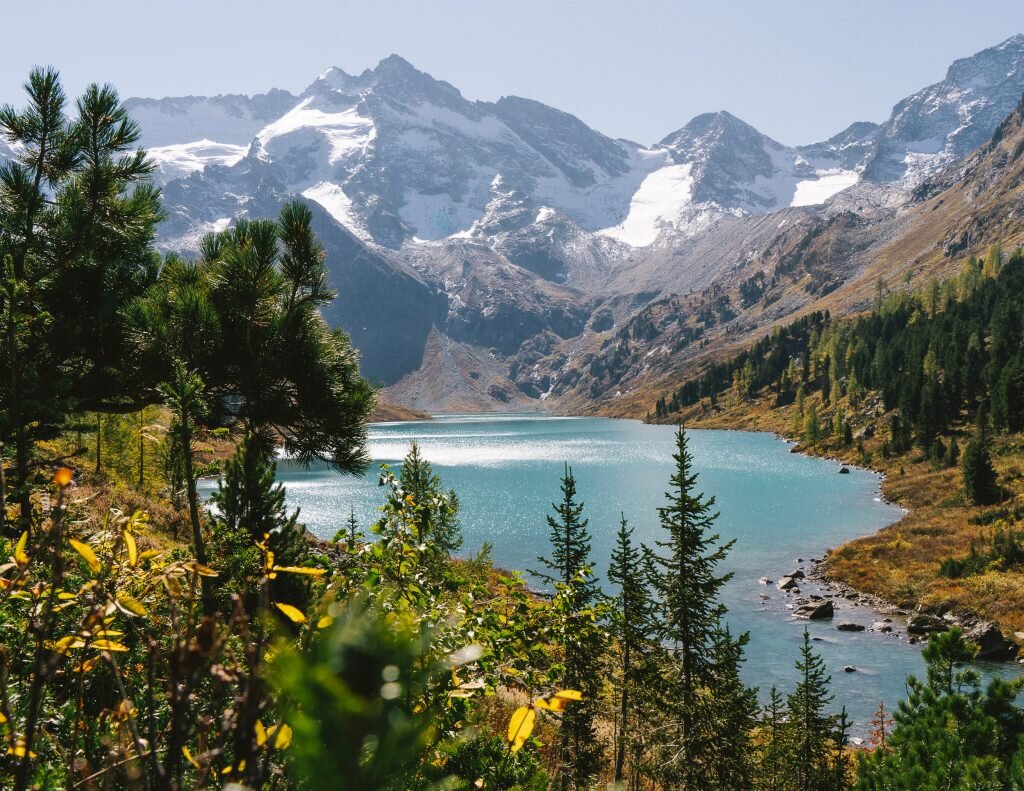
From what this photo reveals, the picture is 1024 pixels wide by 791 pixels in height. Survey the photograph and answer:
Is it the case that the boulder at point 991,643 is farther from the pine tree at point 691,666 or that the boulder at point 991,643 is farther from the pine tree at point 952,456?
the pine tree at point 952,456

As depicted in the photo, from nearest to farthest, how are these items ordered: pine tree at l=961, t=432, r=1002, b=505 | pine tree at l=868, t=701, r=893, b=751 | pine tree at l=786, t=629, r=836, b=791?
pine tree at l=786, t=629, r=836, b=791 → pine tree at l=868, t=701, r=893, b=751 → pine tree at l=961, t=432, r=1002, b=505

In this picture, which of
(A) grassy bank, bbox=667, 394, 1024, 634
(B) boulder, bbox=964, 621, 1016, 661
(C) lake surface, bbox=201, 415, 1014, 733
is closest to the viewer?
(B) boulder, bbox=964, 621, 1016, 661

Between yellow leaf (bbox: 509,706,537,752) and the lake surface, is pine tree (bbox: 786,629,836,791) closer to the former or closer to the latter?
the lake surface

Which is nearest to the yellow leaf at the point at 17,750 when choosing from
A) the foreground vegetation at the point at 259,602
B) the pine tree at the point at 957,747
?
the foreground vegetation at the point at 259,602

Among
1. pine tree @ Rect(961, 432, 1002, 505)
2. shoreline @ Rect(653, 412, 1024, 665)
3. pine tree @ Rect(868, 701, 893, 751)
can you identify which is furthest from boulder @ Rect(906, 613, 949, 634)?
pine tree @ Rect(961, 432, 1002, 505)

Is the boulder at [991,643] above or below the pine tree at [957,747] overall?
below

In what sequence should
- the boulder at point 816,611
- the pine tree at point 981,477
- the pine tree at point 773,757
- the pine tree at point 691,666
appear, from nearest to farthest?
the pine tree at point 691,666, the pine tree at point 773,757, the boulder at point 816,611, the pine tree at point 981,477

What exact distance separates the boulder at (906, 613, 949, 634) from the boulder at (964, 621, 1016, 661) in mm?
1868

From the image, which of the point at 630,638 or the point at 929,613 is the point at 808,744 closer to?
the point at 630,638

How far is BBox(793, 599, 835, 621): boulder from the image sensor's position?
1430 inches

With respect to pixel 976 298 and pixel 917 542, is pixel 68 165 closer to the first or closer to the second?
pixel 917 542

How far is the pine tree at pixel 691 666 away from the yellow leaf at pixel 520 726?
1519cm

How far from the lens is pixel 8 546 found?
414 centimetres

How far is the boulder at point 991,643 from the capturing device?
98.9 ft
